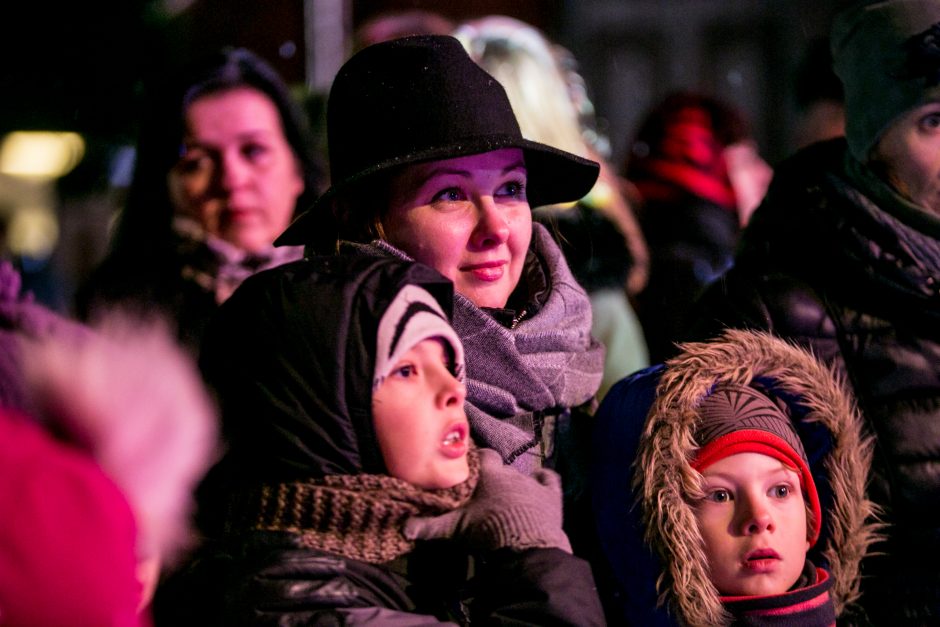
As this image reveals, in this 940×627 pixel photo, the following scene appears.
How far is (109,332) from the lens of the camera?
193cm

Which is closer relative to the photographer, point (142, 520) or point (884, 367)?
point (142, 520)

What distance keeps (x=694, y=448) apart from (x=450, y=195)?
71 centimetres

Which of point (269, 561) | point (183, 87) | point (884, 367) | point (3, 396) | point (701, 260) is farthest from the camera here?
point (701, 260)

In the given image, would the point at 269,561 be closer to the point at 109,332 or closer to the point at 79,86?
the point at 109,332

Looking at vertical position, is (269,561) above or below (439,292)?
below

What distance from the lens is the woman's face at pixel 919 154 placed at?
2805 mm

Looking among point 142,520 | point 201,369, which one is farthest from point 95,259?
point 142,520

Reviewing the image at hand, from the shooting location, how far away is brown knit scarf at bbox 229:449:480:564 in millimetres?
2012

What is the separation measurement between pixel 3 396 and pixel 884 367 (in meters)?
1.91

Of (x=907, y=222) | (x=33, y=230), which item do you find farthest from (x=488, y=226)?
(x=33, y=230)

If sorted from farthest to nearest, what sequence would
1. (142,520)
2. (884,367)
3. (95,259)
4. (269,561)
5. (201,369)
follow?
(95,259) < (884,367) < (201,369) < (269,561) < (142,520)

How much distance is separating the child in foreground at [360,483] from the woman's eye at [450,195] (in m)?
0.27

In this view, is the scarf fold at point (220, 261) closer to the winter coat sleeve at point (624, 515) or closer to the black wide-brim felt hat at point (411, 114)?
the black wide-brim felt hat at point (411, 114)

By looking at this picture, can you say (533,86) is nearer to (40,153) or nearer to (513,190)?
(513,190)
